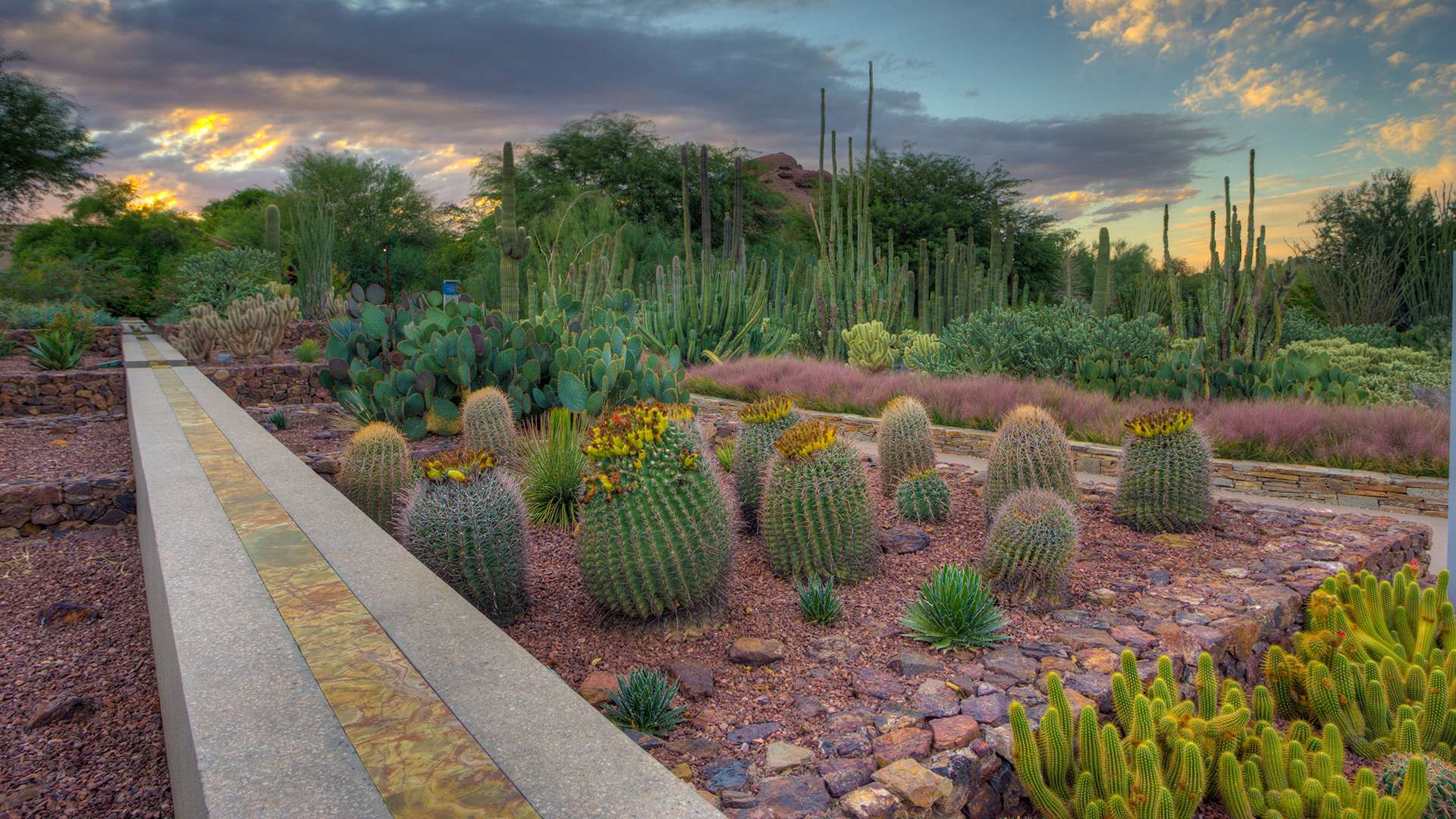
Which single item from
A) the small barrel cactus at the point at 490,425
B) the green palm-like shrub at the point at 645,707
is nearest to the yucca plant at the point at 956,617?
the green palm-like shrub at the point at 645,707

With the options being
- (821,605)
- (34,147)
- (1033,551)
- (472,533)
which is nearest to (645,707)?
(821,605)

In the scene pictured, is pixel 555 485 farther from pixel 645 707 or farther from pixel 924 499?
pixel 645 707

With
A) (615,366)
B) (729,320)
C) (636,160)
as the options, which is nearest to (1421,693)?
(615,366)

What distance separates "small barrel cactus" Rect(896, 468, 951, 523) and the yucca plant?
151cm

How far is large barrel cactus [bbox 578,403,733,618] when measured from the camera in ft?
10.5

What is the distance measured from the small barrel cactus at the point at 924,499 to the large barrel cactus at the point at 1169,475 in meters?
0.99

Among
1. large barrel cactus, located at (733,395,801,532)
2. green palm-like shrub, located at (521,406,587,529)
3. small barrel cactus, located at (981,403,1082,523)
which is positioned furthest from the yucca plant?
green palm-like shrub, located at (521,406,587,529)

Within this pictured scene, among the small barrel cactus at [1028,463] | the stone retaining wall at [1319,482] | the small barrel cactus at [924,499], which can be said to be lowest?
the stone retaining wall at [1319,482]

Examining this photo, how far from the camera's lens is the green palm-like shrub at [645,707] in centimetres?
266

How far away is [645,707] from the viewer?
2.67 meters

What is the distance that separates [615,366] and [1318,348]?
11.2 m

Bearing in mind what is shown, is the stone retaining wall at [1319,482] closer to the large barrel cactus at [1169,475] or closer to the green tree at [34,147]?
the large barrel cactus at [1169,475]

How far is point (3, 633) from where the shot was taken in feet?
A: 13.1

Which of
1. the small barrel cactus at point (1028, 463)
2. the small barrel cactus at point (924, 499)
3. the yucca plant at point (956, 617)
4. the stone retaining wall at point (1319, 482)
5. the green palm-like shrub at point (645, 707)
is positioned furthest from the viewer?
the stone retaining wall at point (1319, 482)
